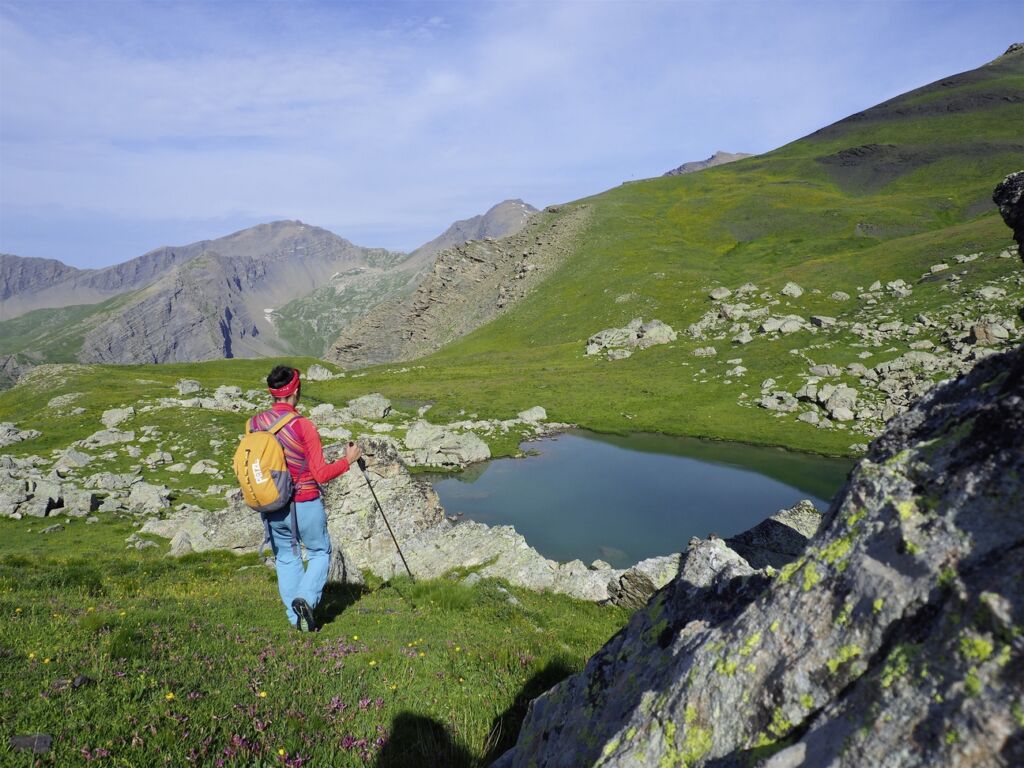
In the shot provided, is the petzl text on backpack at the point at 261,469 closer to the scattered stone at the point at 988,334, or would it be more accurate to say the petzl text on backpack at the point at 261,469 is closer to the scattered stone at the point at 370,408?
the scattered stone at the point at 370,408

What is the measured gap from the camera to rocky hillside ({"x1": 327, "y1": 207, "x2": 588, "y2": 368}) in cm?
17362

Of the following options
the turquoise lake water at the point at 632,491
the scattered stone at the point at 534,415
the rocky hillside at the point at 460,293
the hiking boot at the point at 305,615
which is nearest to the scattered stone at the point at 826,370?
the turquoise lake water at the point at 632,491

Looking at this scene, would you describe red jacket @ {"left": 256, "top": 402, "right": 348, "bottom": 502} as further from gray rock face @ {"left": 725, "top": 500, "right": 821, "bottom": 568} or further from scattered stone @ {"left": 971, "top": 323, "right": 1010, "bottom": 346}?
scattered stone @ {"left": 971, "top": 323, "right": 1010, "bottom": 346}

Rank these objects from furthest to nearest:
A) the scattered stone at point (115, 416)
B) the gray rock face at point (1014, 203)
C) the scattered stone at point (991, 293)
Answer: the scattered stone at point (991, 293) → the scattered stone at point (115, 416) → the gray rock face at point (1014, 203)

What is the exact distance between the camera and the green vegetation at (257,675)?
5430 mm

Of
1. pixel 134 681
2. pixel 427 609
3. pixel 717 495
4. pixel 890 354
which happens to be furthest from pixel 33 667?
pixel 890 354

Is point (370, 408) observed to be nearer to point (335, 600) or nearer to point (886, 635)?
point (335, 600)

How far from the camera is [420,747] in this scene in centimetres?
623

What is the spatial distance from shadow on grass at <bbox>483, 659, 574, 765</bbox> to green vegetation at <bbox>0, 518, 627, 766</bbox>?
0.03m

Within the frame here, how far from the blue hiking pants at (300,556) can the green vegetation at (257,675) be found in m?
0.78

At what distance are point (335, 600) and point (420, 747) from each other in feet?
28.3

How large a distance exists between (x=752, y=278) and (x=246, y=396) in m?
111

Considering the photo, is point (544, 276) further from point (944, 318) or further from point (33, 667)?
point (33, 667)

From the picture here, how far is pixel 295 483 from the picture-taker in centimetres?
1029
